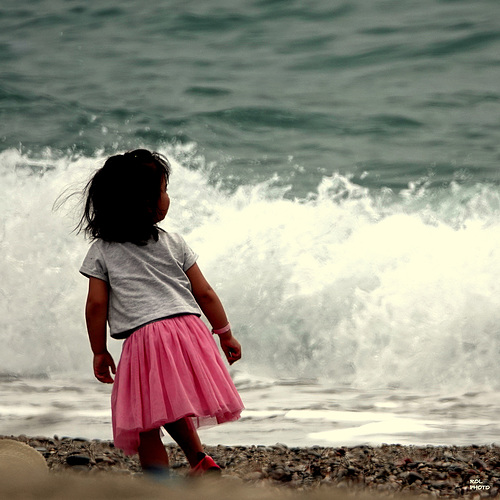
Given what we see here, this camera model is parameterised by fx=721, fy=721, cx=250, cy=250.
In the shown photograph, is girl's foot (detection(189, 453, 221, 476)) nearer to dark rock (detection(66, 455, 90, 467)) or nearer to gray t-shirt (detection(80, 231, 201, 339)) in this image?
gray t-shirt (detection(80, 231, 201, 339))

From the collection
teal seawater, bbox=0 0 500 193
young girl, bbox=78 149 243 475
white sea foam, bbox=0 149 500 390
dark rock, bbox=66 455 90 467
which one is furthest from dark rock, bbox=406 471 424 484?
teal seawater, bbox=0 0 500 193

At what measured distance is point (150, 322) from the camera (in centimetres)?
216

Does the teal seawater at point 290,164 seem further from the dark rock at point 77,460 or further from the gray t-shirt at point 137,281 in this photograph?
the gray t-shirt at point 137,281

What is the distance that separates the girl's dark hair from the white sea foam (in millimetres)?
2301

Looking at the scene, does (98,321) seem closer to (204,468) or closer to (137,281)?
(137,281)

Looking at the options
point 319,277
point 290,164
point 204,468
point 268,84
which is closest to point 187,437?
point 204,468

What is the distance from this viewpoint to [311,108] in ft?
25.9

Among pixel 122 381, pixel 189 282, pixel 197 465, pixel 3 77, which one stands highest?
pixel 3 77

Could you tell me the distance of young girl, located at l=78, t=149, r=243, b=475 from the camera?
81.7 inches

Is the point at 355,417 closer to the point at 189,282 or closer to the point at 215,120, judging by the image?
the point at 189,282

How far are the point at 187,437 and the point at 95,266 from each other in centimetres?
58

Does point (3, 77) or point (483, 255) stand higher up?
point (3, 77)

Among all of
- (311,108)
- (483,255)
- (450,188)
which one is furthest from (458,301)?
(311,108)

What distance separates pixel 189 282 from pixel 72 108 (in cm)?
652
